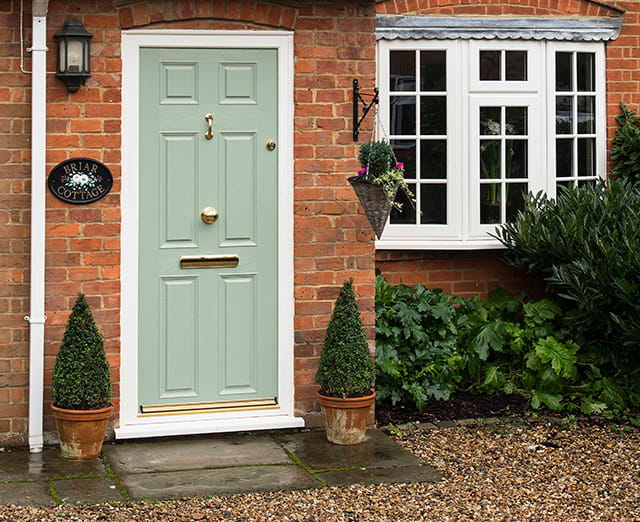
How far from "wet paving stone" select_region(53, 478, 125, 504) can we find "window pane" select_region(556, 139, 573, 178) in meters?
4.59

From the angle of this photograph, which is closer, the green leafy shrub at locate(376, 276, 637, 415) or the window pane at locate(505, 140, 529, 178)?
the green leafy shrub at locate(376, 276, 637, 415)

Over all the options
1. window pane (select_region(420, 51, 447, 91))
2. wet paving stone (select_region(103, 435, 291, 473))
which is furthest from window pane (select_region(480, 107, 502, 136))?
wet paving stone (select_region(103, 435, 291, 473))

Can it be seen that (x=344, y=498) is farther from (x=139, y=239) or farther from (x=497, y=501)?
(x=139, y=239)

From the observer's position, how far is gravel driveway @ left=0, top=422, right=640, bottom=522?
4.99m

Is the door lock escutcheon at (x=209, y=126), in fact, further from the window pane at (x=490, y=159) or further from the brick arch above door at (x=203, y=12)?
the window pane at (x=490, y=159)

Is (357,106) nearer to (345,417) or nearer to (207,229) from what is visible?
(207,229)

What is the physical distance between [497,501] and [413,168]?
3421 millimetres

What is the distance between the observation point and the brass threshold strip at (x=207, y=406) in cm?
633

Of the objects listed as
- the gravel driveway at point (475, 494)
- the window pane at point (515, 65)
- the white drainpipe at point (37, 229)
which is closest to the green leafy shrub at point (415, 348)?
the gravel driveway at point (475, 494)

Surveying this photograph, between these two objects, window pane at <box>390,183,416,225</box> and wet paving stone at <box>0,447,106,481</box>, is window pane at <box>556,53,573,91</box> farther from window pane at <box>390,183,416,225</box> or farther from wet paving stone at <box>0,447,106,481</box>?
wet paving stone at <box>0,447,106,481</box>

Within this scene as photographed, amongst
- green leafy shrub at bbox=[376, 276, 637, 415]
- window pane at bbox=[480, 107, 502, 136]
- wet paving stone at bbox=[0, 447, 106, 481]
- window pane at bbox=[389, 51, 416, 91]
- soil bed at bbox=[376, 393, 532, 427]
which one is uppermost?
window pane at bbox=[389, 51, 416, 91]

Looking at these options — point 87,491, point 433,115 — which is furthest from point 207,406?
point 433,115

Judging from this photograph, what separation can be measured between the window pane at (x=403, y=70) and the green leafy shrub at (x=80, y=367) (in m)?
3.32

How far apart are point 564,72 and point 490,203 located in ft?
4.01
